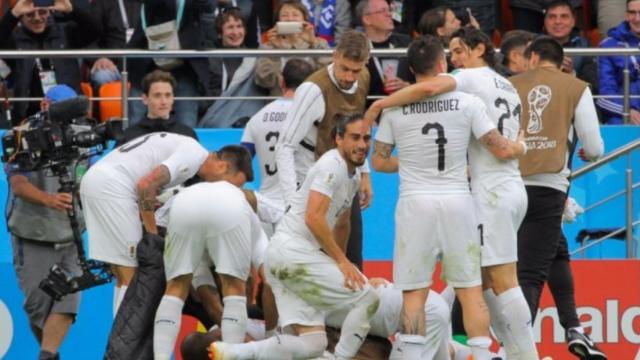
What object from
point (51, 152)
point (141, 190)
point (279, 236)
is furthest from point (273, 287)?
point (51, 152)

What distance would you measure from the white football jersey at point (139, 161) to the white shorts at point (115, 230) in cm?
8

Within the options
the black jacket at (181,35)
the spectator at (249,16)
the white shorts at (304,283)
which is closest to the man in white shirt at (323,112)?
the white shorts at (304,283)

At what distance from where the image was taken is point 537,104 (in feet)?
47.8

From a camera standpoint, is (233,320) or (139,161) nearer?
(233,320)

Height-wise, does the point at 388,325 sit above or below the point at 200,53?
below

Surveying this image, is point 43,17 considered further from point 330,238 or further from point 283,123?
point 330,238

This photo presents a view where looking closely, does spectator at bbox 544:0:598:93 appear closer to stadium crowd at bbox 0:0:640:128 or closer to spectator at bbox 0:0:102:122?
stadium crowd at bbox 0:0:640:128

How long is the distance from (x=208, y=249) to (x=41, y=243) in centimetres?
206

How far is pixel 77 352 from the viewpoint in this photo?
650 inches

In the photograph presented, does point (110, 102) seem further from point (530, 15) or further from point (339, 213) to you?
point (530, 15)

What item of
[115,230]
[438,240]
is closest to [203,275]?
[115,230]

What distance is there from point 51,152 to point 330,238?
9.19 feet

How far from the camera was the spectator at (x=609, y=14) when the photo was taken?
18.8 meters

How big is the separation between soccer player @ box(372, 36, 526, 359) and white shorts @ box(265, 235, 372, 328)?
457 mm
